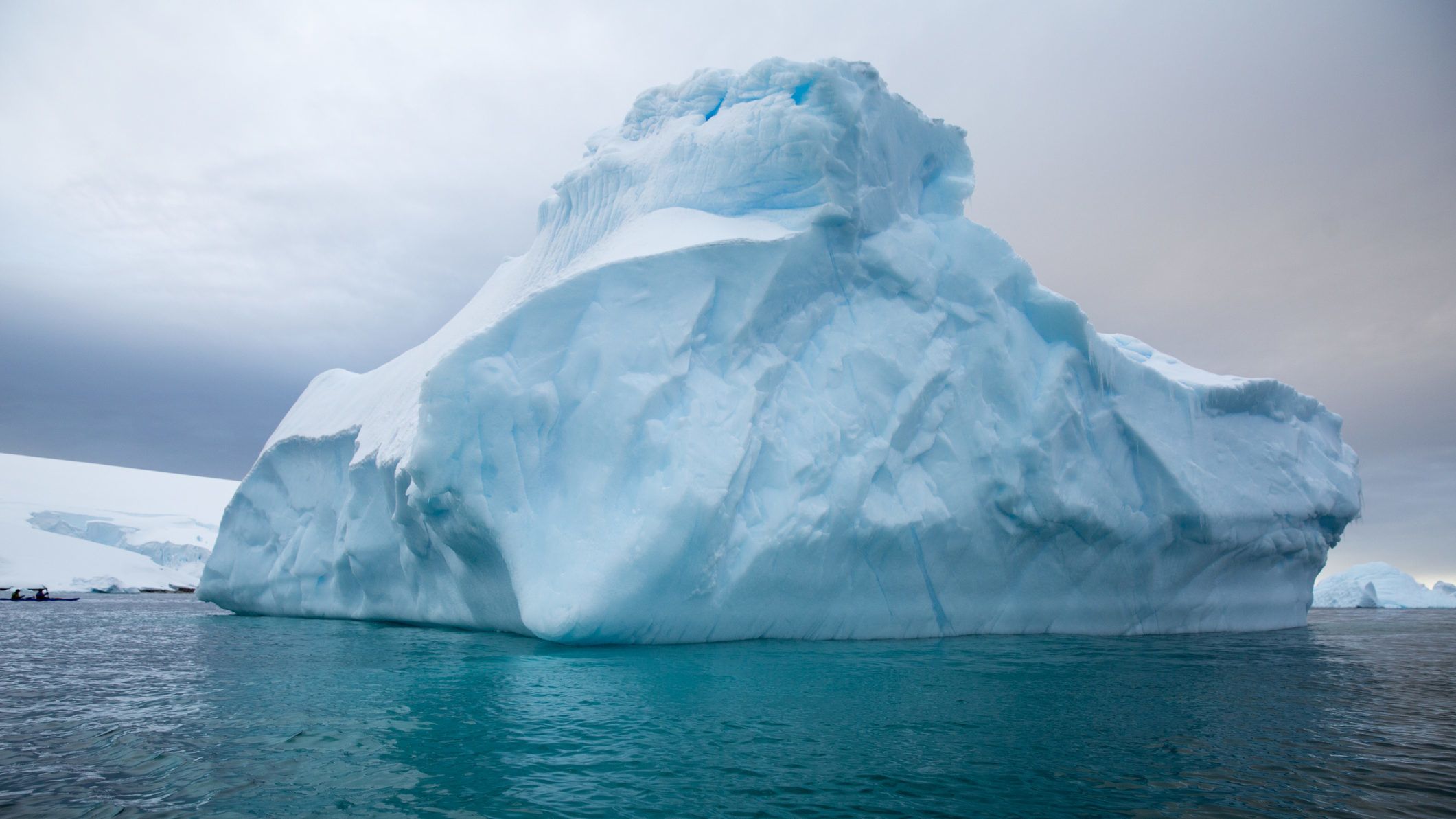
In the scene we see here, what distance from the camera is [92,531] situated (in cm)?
3173

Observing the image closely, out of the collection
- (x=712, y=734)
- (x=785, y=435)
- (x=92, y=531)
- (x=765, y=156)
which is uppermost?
(x=765, y=156)

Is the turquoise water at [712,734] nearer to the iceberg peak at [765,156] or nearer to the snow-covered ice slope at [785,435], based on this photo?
the snow-covered ice slope at [785,435]

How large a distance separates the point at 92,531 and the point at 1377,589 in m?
49.6

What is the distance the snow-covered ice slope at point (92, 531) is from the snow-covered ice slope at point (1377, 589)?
43.3 m

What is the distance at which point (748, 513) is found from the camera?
28.1 feet

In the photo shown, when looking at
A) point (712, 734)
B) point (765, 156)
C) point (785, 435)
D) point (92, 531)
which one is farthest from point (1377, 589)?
point (92, 531)

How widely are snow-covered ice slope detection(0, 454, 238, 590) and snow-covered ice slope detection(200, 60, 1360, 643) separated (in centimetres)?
2074

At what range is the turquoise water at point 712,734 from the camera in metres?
3.25

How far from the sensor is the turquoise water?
3248 millimetres

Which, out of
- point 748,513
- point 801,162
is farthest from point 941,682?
point 801,162

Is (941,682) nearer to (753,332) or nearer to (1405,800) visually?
(1405,800)

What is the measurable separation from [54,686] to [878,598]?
7.57 m

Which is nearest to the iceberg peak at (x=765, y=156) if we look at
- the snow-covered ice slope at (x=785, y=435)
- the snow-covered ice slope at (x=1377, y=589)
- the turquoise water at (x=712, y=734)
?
the snow-covered ice slope at (x=785, y=435)

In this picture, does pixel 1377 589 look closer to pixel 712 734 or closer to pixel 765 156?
pixel 765 156
